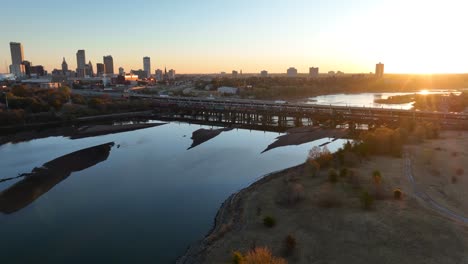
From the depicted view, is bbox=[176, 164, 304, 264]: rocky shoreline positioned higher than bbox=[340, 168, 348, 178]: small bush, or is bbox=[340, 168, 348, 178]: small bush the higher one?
bbox=[340, 168, 348, 178]: small bush

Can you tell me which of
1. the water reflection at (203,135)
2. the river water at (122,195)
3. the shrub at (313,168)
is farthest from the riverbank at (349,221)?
the water reflection at (203,135)

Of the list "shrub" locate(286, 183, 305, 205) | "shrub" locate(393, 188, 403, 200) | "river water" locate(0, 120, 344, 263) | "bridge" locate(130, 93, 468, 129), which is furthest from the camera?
"bridge" locate(130, 93, 468, 129)

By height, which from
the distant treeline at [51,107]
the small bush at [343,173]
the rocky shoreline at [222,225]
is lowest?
the rocky shoreline at [222,225]

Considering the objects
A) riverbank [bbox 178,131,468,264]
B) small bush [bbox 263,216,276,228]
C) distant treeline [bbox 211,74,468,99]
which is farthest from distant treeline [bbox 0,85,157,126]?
small bush [bbox 263,216,276,228]

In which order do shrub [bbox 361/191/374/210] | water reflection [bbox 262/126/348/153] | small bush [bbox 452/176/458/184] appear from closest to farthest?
shrub [bbox 361/191/374/210]
small bush [bbox 452/176/458/184]
water reflection [bbox 262/126/348/153]

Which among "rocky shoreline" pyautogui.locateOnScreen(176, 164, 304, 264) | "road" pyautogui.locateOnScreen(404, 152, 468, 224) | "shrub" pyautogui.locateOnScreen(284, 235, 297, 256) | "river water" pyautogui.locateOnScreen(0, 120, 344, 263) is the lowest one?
"river water" pyautogui.locateOnScreen(0, 120, 344, 263)

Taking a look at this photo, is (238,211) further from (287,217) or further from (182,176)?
(182,176)

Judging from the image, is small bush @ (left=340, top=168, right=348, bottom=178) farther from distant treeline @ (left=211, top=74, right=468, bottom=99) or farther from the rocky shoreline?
distant treeline @ (left=211, top=74, right=468, bottom=99)

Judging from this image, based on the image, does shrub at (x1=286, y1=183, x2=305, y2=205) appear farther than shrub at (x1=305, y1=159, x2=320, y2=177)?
No

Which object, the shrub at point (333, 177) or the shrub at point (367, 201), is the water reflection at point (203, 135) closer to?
the shrub at point (333, 177)
